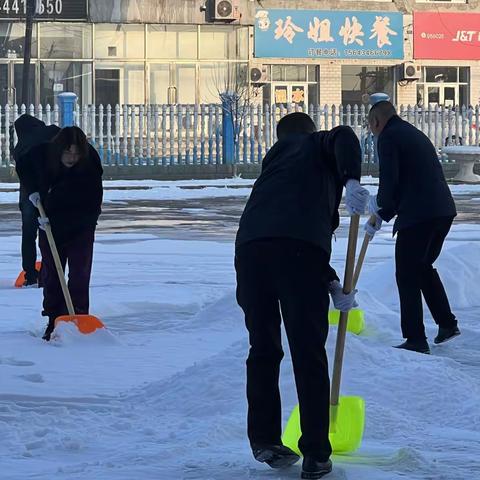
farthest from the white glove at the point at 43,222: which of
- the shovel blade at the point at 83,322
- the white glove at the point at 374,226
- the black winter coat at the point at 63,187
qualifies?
the white glove at the point at 374,226

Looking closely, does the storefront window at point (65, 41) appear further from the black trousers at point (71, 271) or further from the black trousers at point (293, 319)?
the black trousers at point (293, 319)

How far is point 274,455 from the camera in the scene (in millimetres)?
4871

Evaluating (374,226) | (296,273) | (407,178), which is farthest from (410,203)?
(296,273)

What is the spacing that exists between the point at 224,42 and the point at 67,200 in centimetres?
2974

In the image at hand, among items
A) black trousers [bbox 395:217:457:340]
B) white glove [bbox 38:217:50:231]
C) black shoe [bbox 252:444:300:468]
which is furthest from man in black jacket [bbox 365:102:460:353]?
black shoe [bbox 252:444:300:468]

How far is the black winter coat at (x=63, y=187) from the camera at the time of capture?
8.13 metres

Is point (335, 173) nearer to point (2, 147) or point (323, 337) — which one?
point (323, 337)

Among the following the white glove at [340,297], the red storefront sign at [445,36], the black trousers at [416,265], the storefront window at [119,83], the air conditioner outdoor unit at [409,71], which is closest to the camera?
the white glove at [340,297]

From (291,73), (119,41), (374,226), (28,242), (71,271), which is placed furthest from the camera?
(291,73)

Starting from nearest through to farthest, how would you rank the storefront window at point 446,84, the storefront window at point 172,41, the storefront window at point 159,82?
the storefront window at point 172,41 → the storefront window at point 159,82 → the storefront window at point 446,84

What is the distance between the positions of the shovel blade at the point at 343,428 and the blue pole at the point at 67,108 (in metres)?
22.7

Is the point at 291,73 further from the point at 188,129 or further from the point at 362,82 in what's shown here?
the point at 188,129

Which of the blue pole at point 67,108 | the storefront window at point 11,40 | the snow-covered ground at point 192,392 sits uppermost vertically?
the storefront window at point 11,40

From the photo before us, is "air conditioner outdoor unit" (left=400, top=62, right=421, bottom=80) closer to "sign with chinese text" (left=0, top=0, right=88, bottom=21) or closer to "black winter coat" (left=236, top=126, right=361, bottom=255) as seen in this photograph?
"sign with chinese text" (left=0, top=0, right=88, bottom=21)
